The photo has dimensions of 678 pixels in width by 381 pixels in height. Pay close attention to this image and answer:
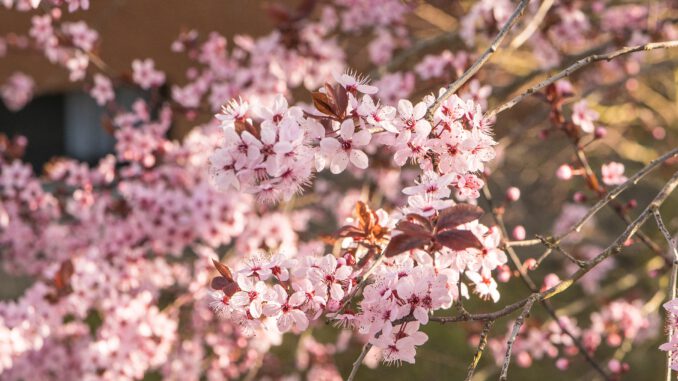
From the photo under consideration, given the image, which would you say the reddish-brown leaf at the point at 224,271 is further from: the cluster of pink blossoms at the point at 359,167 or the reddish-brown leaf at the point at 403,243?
the reddish-brown leaf at the point at 403,243

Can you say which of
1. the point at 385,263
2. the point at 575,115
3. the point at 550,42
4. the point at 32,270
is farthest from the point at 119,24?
the point at 385,263

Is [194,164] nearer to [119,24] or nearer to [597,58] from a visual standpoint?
[597,58]

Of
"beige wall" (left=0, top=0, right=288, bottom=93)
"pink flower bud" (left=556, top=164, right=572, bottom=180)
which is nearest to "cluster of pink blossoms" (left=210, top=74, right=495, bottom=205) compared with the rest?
"pink flower bud" (left=556, top=164, right=572, bottom=180)

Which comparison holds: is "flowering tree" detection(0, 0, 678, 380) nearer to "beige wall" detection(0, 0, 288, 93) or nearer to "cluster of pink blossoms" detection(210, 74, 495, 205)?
"cluster of pink blossoms" detection(210, 74, 495, 205)

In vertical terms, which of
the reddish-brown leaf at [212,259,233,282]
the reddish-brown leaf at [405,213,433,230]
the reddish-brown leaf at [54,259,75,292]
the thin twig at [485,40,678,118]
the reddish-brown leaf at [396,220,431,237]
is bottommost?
the reddish-brown leaf at [54,259,75,292]

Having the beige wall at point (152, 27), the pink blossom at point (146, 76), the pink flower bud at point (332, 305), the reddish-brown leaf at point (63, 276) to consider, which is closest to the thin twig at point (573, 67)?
the pink flower bud at point (332, 305)

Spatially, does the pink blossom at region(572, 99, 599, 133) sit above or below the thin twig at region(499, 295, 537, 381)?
above

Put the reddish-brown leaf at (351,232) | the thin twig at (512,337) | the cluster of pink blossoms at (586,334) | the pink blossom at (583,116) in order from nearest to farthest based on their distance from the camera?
the thin twig at (512,337)
the reddish-brown leaf at (351,232)
the pink blossom at (583,116)
the cluster of pink blossoms at (586,334)
